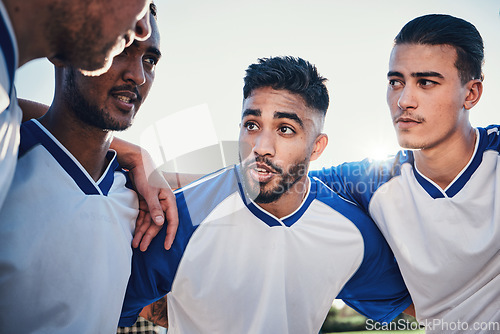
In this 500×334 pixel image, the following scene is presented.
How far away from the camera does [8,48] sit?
1459mm

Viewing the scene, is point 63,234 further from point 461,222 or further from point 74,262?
point 461,222

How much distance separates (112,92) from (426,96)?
7.60 feet

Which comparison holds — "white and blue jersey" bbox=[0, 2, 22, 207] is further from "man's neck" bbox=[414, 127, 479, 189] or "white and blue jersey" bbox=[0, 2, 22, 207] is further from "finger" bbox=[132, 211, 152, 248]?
"man's neck" bbox=[414, 127, 479, 189]

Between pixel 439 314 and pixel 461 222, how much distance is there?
70 cm

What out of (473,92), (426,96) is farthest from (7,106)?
(473,92)

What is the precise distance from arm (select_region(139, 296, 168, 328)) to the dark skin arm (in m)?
0.73

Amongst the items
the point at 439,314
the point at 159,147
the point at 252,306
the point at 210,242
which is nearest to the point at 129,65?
the point at 159,147

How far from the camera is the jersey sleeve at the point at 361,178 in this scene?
3338 millimetres

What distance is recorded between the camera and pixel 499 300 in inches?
107

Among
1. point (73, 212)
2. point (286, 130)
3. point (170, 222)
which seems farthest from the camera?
point (286, 130)

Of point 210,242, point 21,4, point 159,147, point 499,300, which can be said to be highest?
point 21,4

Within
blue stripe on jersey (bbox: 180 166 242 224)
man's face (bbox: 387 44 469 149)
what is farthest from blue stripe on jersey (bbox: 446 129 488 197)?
blue stripe on jersey (bbox: 180 166 242 224)

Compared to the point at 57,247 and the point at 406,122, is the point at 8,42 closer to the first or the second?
the point at 57,247

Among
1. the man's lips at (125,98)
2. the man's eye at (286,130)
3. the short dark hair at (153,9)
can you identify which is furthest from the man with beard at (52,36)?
the man's eye at (286,130)
